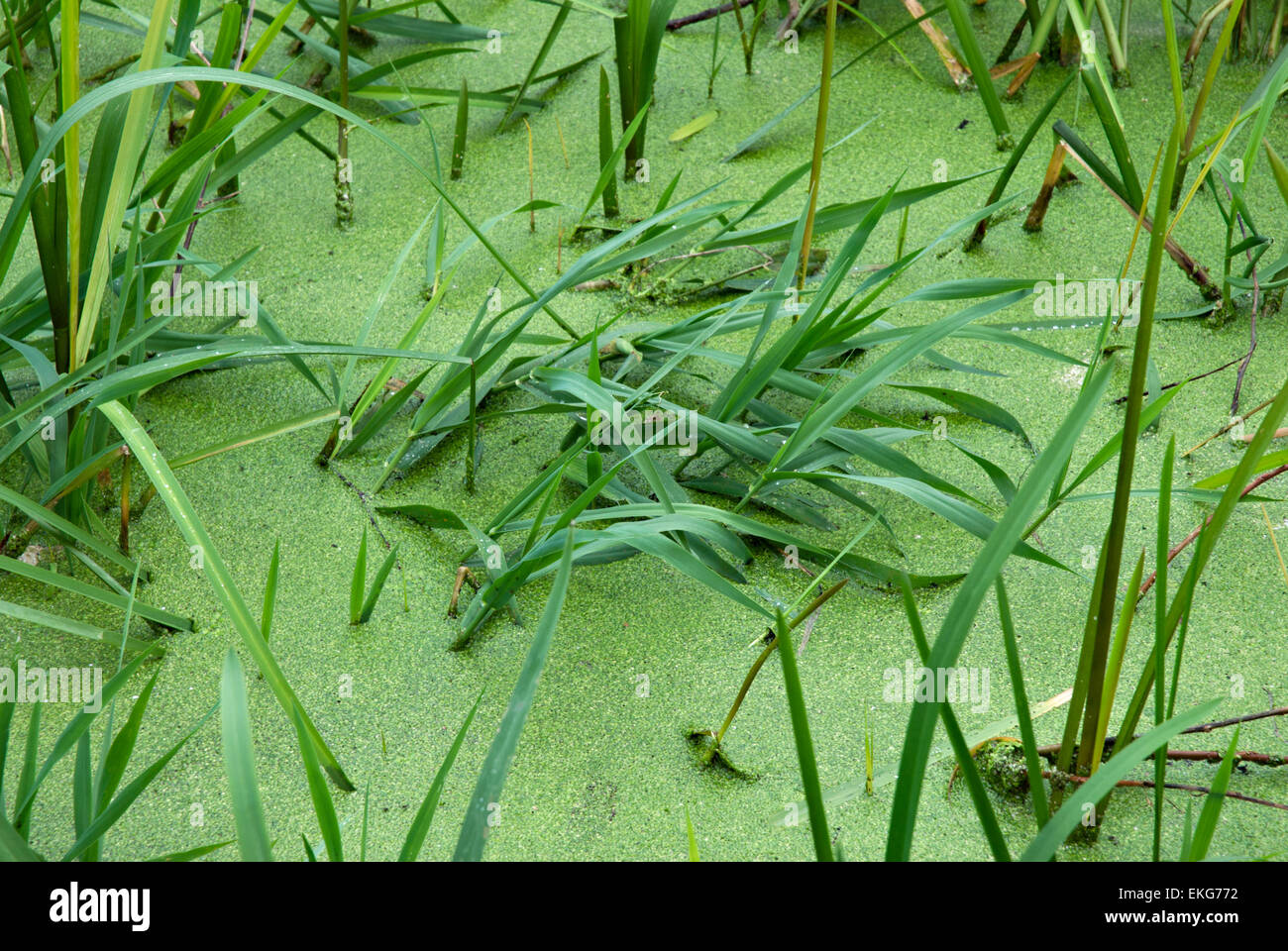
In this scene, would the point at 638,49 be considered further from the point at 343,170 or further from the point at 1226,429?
the point at 1226,429

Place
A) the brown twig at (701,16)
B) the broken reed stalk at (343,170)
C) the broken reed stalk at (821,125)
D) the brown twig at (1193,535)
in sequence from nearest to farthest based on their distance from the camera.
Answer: the brown twig at (1193,535) → the broken reed stalk at (821,125) → the broken reed stalk at (343,170) → the brown twig at (701,16)

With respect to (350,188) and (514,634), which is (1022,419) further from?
(350,188)

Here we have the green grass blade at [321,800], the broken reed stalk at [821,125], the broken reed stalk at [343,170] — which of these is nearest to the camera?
the green grass blade at [321,800]

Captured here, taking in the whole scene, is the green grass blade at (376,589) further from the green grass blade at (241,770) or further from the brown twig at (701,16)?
the brown twig at (701,16)

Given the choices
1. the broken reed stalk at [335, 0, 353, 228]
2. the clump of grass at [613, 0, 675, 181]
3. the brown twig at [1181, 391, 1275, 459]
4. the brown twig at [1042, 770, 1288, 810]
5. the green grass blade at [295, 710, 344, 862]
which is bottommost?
the brown twig at [1042, 770, 1288, 810]

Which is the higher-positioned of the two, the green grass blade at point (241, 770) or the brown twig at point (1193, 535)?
the brown twig at point (1193, 535)

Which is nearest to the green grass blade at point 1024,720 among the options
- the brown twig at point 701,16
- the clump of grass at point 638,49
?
the clump of grass at point 638,49

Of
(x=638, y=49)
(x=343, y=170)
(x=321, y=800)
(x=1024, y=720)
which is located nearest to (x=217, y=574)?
(x=321, y=800)

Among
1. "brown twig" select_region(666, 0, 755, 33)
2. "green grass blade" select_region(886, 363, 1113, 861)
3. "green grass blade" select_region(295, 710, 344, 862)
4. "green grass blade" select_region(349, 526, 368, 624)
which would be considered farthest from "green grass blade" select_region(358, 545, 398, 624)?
"brown twig" select_region(666, 0, 755, 33)

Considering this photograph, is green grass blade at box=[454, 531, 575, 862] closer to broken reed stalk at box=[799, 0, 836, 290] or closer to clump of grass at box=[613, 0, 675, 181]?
broken reed stalk at box=[799, 0, 836, 290]

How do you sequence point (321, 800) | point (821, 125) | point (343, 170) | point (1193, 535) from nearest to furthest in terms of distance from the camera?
point (321, 800) < point (1193, 535) < point (821, 125) < point (343, 170)
